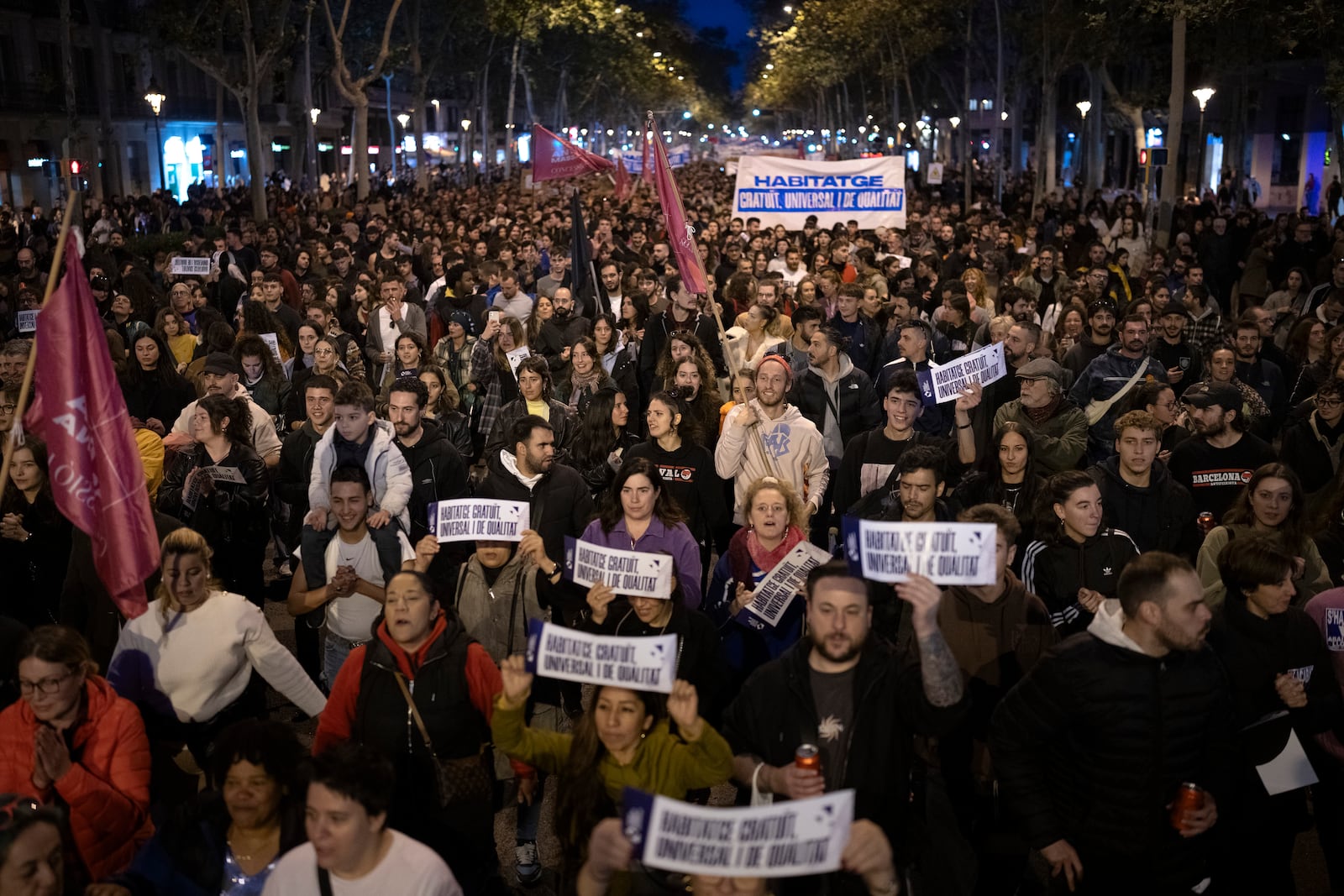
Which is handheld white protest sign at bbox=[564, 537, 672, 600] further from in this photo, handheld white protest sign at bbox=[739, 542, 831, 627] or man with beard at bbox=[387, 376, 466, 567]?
man with beard at bbox=[387, 376, 466, 567]

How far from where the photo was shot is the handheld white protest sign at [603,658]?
14.1 ft

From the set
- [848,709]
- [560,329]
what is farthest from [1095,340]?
[848,709]

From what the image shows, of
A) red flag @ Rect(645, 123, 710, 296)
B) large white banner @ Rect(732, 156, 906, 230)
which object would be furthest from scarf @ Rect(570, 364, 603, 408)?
large white banner @ Rect(732, 156, 906, 230)

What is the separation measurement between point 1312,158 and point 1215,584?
4443 centimetres

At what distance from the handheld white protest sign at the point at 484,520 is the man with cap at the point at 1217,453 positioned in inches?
146

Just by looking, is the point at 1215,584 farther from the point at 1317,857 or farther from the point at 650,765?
the point at 650,765

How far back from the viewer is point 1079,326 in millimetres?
11289

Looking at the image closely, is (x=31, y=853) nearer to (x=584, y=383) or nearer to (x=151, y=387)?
(x=584, y=383)

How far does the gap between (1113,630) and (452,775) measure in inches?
92.8

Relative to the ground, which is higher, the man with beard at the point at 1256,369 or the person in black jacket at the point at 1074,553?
the man with beard at the point at 1256,369

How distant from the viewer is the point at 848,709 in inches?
172

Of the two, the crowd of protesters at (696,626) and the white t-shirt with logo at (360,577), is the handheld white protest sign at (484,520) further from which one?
the white t-shirt with logo at (360,577)

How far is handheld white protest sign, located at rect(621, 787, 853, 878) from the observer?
349cm

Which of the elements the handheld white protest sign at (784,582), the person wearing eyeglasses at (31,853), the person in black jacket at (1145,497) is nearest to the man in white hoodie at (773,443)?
the person in black jacket at (1145,497)
